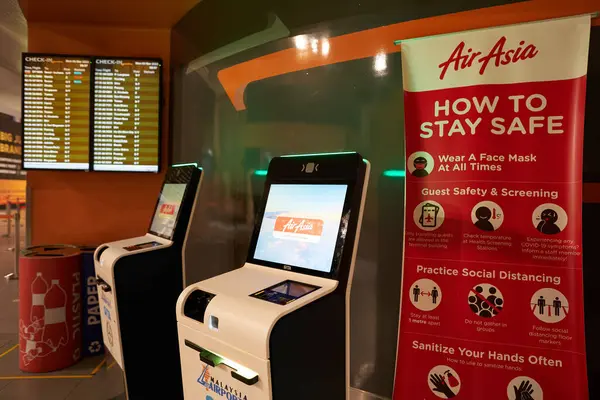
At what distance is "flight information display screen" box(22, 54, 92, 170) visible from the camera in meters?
3.49

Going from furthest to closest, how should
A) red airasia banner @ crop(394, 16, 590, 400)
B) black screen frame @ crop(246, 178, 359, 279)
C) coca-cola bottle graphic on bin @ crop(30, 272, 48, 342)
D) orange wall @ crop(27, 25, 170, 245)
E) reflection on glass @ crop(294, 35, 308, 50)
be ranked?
1. orange wall @ crop(27, 25, 170, 245)
2. coca-cola bottle graphic on bin @ crop(30, 272, 48, 342)
3. reflection on glass @ crop(294, 35, 308, 50)
4. red airasia banner @ crop(394, 16, 590, 400)
5. black screen frame @ crop(246, 178, 359, 279)

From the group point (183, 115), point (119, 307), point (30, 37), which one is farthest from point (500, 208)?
point (30, 37)

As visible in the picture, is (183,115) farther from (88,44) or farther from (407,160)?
(407,160)

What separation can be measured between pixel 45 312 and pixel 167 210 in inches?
51.9

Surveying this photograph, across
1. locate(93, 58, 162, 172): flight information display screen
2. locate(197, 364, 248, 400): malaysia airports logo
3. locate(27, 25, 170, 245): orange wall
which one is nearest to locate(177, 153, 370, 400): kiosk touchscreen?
locate(197, 364, 248, 400): malaysia airports logo

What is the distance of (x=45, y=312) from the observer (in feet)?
9.71

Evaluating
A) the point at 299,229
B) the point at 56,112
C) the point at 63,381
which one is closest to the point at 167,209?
the point at 299,229

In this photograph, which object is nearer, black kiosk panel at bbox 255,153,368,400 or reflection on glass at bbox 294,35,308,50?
black kiosk panel at bbox 255,153,368,400

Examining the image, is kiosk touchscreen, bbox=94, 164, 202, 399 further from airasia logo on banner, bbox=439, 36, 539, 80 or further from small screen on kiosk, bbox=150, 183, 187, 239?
airasia logo on banner, bbox=439, 36, 539, 80

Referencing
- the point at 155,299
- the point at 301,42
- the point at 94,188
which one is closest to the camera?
the point at 155,299

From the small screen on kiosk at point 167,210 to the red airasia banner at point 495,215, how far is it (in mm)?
1379

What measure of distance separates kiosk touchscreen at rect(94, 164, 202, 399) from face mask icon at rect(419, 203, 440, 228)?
132 centimetres

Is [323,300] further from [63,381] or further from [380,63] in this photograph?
[63,381]

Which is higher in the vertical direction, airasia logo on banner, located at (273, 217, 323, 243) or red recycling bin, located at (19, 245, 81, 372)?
airasia logo on banner, located at (273, 217, 323, 243)
